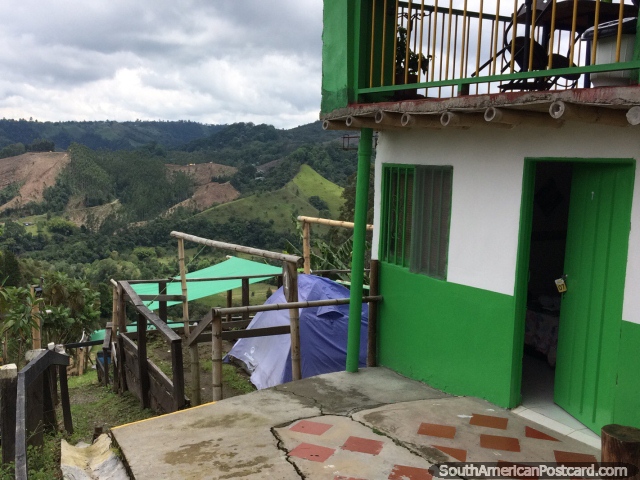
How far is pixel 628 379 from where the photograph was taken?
378 cm

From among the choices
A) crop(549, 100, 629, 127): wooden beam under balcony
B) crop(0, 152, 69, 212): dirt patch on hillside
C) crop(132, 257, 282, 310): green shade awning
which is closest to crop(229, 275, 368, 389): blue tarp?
crop(132, 257, 282, 310): green shade awning

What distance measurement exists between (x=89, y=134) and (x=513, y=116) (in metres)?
166

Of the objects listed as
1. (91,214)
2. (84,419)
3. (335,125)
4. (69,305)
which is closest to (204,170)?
(91,214)

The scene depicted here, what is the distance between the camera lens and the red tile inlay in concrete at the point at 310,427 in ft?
14.4

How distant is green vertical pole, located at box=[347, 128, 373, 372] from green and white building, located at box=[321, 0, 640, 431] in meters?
0.04

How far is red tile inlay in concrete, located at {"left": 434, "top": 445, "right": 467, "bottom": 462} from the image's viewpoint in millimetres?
3912

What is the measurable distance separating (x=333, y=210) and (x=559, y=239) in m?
53.4

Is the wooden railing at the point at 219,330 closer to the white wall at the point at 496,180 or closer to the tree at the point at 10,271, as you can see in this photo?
the white wall at the point at 496,180

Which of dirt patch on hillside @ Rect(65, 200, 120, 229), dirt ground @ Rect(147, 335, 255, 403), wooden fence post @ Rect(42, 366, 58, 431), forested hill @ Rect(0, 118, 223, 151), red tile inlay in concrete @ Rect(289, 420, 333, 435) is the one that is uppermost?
forested hill @ Rect(0, 118, 223, 151)

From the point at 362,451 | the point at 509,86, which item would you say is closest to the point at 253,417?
the point at 362,451

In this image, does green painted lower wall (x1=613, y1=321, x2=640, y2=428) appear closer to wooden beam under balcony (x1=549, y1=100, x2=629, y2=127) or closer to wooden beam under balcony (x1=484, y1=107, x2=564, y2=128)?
wooden beam under balcony (x1=549, y1=100, x2=629, y2=127)

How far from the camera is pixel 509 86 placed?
4.87 meters

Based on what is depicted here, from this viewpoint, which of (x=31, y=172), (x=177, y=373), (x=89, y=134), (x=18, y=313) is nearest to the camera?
(x=177, y=373)

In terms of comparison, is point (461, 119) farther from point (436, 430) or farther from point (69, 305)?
point (69, 305)
